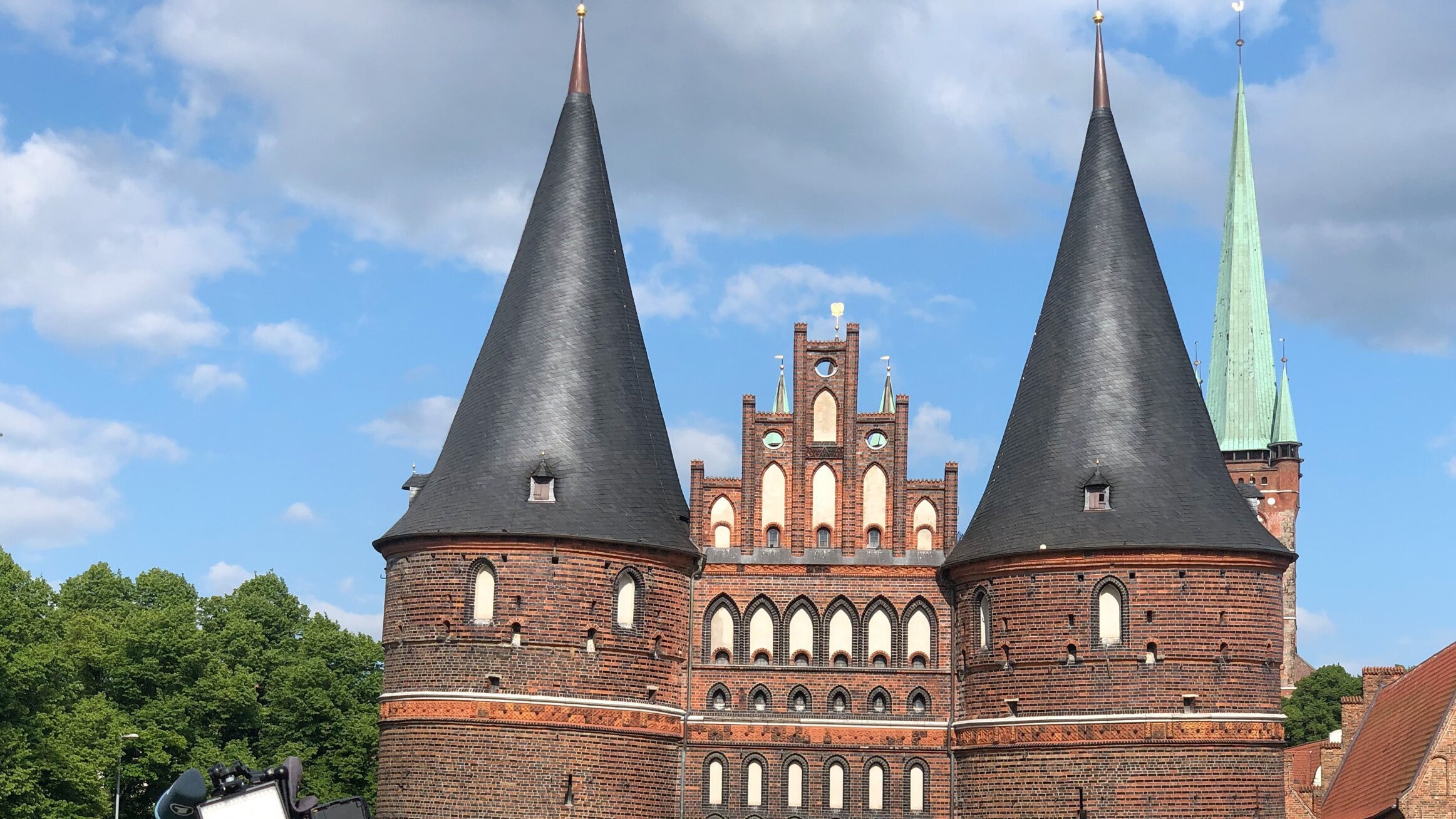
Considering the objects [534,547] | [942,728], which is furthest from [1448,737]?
[534,547]

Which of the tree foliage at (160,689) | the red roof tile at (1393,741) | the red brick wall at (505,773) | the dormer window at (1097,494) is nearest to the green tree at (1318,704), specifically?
the red roof tile at (1393,741)

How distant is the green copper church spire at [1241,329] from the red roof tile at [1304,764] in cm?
3238

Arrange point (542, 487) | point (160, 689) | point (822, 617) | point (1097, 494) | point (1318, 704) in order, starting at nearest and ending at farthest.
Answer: point (1097, 494), point (542, 487), point (822, 617), point (160, 689), point (1318, 704)

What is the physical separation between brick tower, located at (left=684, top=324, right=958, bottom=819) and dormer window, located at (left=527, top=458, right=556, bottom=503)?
3.03m

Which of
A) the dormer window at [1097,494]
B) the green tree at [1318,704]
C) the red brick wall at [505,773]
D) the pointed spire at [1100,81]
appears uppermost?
the pointed spire at [1100,81]

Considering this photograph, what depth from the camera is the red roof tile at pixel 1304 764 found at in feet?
157

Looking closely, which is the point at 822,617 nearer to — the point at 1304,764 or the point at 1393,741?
the point at 1393,741

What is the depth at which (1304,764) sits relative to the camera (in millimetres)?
53812

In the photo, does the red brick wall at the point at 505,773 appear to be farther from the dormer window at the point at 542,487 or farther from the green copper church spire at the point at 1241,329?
the green copper church spire at the point at 1241,329

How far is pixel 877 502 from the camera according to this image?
1383 inches

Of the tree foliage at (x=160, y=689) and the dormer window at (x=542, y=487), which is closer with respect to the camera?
the dormer window at (x=542, y=487)

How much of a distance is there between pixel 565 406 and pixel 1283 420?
204ft

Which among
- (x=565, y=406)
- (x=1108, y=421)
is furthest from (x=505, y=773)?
(x=1108, y=421)

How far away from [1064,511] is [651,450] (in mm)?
7178
